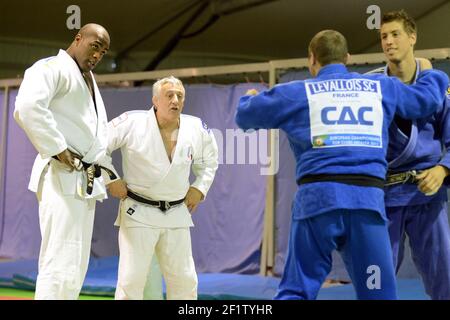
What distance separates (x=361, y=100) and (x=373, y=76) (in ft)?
0.50

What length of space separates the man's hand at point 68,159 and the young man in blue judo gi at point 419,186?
4.90 ft

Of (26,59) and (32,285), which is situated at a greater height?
(26,59)

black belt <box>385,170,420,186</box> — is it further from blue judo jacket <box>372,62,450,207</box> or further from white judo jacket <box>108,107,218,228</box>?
white judo jacket <box>108,107,218,228</box>

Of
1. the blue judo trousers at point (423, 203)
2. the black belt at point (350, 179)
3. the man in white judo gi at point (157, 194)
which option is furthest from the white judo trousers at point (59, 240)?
the blue judo trousers at point (423, 203)

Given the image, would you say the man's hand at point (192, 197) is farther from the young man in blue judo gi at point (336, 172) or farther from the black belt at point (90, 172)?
the young man in blue judo gi at point (336, 172)

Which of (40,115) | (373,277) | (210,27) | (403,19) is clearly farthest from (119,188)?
(210,27)

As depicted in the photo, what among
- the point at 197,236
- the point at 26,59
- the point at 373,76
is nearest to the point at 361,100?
the point at 373,76

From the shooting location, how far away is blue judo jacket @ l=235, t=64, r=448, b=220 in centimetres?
220

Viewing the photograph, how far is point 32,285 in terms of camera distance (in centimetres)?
489

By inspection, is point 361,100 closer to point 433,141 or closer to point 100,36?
point 433,141

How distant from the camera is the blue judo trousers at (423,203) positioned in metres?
2.53

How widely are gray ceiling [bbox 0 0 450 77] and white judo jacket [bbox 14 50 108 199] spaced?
5.39m

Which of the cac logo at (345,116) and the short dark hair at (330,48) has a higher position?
the short dark hair at (330,48)

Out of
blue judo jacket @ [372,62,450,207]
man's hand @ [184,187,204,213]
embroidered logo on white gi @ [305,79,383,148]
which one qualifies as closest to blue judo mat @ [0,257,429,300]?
man's hand @ [184,187,204,213]
